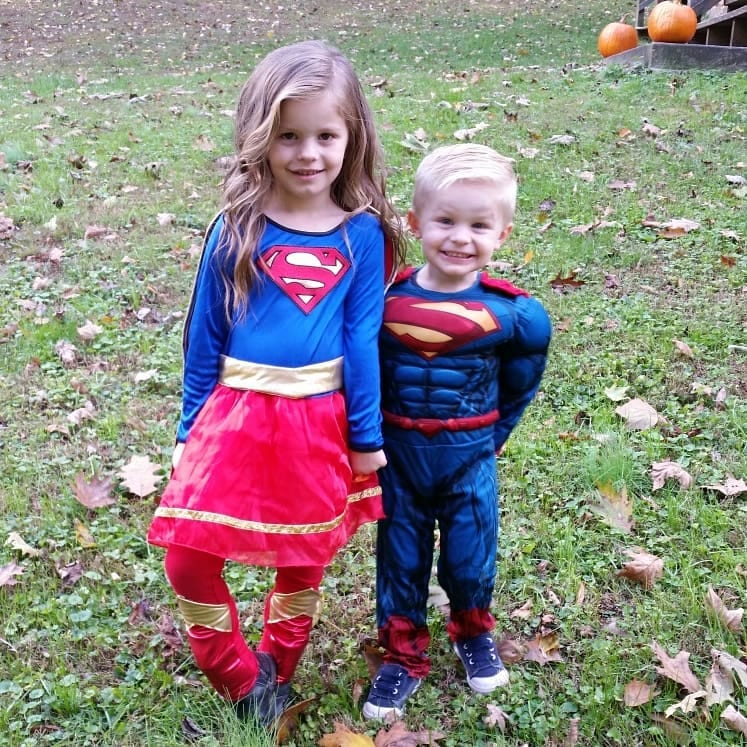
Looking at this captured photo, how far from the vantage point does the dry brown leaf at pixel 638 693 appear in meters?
2.27

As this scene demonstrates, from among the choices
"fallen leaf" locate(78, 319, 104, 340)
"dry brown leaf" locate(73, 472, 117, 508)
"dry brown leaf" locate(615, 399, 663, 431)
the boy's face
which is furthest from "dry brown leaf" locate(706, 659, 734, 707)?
"fallen leaf" locate(78, 319, 104, 340)

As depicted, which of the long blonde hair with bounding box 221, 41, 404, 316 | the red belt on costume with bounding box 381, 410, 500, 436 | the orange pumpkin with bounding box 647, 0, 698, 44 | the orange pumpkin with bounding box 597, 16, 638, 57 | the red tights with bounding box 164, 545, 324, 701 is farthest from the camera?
the orange pumpkin with bounding box 597, 16, 638, 57

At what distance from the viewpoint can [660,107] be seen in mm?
7266

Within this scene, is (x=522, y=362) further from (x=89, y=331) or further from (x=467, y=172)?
(x=89, y=331)

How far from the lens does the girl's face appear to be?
6.02ft

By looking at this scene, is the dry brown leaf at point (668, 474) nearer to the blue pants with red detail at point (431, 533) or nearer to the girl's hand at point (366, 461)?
the blue pants with red detail at point (431, 533)

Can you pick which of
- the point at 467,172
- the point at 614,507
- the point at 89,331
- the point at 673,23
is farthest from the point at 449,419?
the point at 673,23

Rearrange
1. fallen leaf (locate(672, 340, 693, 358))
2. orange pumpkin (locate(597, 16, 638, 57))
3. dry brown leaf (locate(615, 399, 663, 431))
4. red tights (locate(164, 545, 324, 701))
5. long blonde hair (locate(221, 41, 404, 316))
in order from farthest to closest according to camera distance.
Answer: orange pumpkin (locate(597, 16, 638, 57)) < fallen leaf (locate(672, 340, 693, 358)) < dry brown leaf (locate(615, 399, 663, 431)) < red tights (locate(164, 545, 324, 701)) < long blonde hair (locate(221, 41, 404, 316))

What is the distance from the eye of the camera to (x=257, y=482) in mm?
1889

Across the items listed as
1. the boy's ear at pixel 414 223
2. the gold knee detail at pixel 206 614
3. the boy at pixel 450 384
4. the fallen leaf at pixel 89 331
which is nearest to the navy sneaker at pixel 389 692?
the boy at pixel 450 384

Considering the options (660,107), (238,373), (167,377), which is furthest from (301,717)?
(660,107)

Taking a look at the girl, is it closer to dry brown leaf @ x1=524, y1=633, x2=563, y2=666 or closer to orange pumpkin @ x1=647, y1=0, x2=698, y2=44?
dry brown leaf @ x1=524, y1=633, x2=563, y2=666

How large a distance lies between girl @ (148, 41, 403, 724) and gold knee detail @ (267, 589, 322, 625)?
25cm

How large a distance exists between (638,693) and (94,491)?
2128 millimetres
